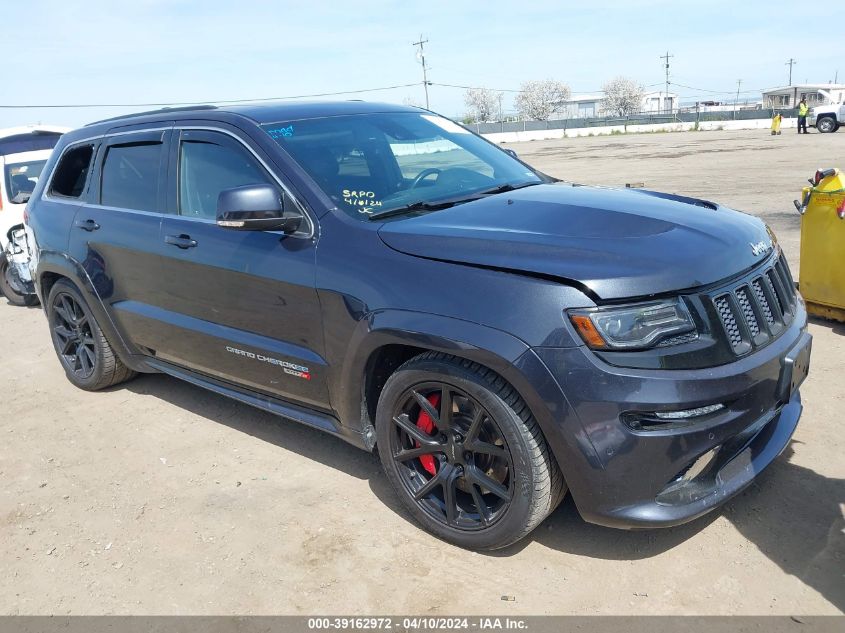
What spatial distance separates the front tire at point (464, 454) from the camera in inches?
111

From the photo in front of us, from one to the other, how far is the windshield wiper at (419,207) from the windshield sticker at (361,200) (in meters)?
0.07

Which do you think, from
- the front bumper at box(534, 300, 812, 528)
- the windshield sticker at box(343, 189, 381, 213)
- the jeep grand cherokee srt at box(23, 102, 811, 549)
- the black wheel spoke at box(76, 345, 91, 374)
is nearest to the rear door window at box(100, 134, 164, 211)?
the jeep grand cherokee srt at box(23, 102, 811, 549)

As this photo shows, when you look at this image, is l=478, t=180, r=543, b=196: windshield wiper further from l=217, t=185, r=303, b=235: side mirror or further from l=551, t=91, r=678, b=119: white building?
l=551, t=91, r=678, b=119: white building

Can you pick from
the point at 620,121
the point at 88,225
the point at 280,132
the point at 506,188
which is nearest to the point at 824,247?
the point at 506,188

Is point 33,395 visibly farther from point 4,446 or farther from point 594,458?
point 594,458

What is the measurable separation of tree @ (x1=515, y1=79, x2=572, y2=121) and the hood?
412 ft

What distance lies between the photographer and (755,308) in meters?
2.94

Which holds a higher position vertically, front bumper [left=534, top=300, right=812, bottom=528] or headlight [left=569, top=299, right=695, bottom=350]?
headlight [left=569, top=299, right=695, bottom=350]

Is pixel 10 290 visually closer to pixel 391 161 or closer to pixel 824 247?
pixel 391 161

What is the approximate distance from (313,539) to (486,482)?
907 mm

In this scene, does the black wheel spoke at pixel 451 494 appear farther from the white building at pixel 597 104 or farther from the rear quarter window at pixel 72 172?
the white building at pixel 597 104

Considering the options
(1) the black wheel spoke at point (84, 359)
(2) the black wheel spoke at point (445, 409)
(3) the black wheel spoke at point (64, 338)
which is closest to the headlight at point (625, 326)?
(2) the black wheel spoke at point (445, 409)

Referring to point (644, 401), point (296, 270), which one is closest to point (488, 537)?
point (644, 401)

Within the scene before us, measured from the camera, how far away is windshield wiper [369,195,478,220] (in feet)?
11.3
